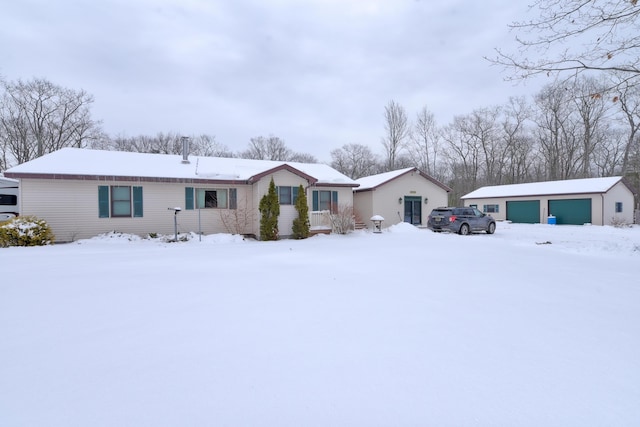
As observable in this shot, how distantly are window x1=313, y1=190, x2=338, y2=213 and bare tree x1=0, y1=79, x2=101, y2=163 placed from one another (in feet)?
84.6

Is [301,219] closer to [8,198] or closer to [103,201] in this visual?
[103,201]

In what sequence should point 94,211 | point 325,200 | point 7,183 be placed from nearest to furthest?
point 94,211 < point 7,183 < point 325,200

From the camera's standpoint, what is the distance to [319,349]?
10.1 ft

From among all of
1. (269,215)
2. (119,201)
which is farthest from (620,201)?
(119,201)

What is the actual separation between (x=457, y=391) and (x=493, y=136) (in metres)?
42.5

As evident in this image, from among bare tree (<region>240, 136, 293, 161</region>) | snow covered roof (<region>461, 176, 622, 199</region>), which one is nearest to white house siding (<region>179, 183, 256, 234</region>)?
snow covered roof (<region>461, 176, 622, 199</region>)

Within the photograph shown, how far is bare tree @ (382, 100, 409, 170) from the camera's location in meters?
38.0

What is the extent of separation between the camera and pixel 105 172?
13.0m

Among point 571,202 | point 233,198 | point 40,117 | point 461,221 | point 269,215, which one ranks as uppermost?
point 40,117

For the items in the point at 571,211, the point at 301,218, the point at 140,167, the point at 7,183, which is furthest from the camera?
the point at 571,211

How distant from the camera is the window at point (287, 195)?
49.3 ft

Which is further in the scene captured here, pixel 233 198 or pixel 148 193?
pixel 233 198

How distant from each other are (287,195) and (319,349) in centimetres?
1239

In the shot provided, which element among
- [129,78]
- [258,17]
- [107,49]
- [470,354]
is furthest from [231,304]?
[129,78]
